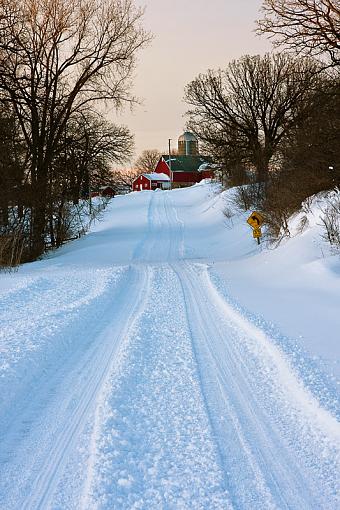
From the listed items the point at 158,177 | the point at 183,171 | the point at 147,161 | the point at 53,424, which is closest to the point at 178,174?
the point at 183,171

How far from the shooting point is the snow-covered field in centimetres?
321

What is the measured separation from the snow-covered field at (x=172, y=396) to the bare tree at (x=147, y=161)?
113 meters

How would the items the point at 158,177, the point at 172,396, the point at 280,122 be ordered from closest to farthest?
the point at 172,396 < the point at 280,122 < the point at 158,177

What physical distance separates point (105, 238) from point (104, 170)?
371 centimetres

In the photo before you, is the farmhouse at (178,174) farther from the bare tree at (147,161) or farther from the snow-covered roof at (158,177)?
the bare tree at (147,161)

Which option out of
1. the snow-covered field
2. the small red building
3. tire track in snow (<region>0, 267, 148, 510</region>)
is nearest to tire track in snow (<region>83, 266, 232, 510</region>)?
the snow-covered field

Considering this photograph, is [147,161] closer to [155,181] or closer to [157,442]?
[155,181]

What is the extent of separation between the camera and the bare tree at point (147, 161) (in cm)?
12143

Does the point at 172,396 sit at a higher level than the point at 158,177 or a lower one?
lower

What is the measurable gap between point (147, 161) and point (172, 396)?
120 m

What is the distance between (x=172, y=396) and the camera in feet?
15.3

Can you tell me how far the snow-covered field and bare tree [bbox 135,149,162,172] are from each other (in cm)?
11300

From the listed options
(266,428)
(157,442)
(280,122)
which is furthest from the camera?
(280,122)

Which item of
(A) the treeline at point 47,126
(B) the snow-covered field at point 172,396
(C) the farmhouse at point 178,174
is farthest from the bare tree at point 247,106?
(C) the farmhouse at point 178,174
